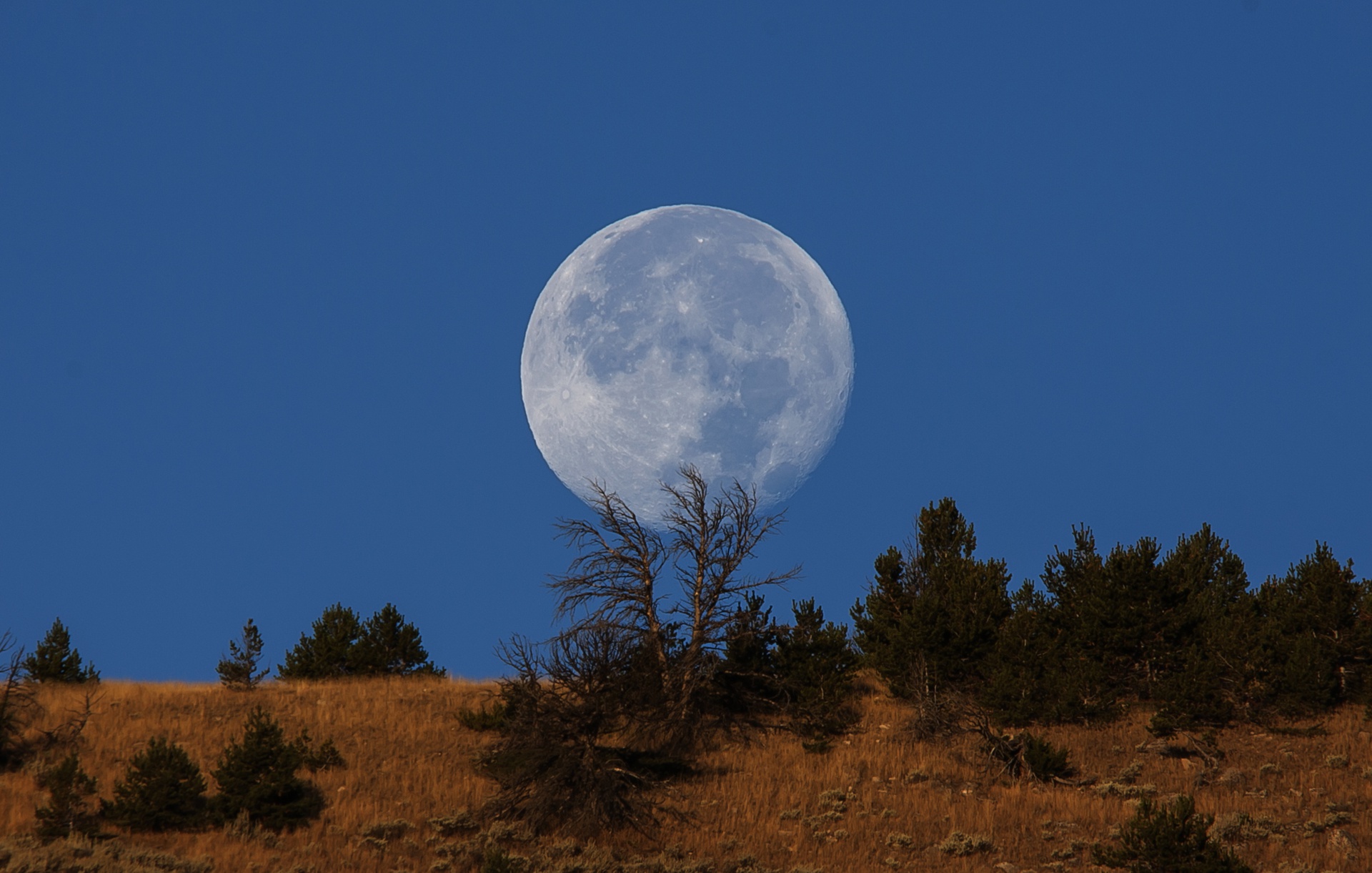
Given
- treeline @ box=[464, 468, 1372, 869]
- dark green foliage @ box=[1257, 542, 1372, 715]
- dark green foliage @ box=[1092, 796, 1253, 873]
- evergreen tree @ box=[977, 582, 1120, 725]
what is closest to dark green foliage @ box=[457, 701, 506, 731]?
treeline @ box=[464, 468, 1372, 869]

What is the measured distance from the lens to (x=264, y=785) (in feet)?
84.7

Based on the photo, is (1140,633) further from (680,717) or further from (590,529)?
(590,529)

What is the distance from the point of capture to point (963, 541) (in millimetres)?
41000

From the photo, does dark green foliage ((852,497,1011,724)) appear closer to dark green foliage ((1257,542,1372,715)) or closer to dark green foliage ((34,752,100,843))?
dark green foliage ((1257,542,1372,715))

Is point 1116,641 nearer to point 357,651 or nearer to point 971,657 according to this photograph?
point 971,657

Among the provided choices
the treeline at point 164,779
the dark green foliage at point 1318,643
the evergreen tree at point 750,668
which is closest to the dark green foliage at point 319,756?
the treeline at point 164,779

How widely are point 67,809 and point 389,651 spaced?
14022mm

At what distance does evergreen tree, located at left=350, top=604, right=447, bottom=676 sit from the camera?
37812 mm

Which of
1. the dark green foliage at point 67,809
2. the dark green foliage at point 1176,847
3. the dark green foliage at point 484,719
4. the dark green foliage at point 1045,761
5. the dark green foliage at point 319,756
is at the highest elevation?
the dark green foliage at point 484,719

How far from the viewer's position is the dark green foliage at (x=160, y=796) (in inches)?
983

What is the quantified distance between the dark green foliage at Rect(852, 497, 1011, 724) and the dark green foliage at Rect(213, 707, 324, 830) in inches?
604

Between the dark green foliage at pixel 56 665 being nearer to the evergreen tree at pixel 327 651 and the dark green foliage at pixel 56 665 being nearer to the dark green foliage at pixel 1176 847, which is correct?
the evergreen tree at pixel 327 651

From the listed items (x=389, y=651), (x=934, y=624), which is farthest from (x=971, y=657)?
Answer: (x=389, y=651)

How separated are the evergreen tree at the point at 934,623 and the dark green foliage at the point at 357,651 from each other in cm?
1313
